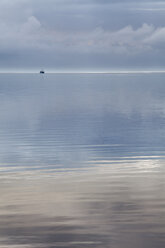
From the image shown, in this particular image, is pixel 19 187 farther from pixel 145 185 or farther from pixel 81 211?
pixel 145 185

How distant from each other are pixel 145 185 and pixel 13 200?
4.30 meters

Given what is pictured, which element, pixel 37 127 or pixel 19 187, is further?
pixel 37 127

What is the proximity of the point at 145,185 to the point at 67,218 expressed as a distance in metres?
3.79

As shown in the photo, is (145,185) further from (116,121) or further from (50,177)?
(116,121)

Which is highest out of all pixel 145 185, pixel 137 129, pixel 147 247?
pixel 137 129

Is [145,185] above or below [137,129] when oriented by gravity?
below

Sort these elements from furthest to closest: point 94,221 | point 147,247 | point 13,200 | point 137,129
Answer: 1. point 137,129
2. point 13,200
3. point 94,221
4. point 147,247

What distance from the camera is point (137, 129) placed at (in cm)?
2783

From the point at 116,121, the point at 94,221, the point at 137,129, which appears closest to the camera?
the point at 94,221

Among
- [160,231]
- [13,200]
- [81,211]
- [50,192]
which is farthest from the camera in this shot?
[50,192]

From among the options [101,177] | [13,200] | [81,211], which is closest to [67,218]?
[81,211]

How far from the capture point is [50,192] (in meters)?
12.4

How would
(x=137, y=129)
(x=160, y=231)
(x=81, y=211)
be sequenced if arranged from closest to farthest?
(x=160, y=231)
(x=81, y=211)
(x=137, y=129)

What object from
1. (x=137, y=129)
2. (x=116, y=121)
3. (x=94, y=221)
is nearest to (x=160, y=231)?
(x=94, y=221)
